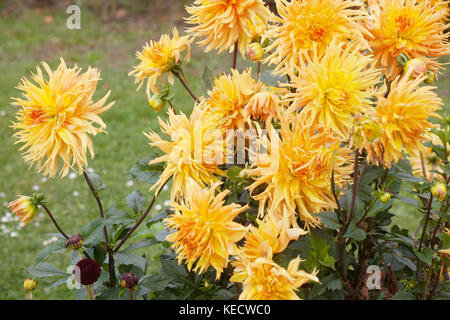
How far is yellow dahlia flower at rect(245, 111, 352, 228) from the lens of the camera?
0.89 meters

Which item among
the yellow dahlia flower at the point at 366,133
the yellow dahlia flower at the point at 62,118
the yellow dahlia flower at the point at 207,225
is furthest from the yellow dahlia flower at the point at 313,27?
the yellow dahlia flower at the point at 62,118

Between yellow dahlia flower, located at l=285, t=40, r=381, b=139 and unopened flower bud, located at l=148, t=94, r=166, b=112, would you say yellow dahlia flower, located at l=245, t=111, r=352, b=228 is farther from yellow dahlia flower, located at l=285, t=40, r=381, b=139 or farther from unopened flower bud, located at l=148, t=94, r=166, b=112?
unopened flower bud, located at l=148, t=94, r=166, b=112

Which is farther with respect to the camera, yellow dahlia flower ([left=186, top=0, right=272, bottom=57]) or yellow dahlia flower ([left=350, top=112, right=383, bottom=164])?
yellow dahlia flower ([left=186, top=0, right=272, bottom=57])

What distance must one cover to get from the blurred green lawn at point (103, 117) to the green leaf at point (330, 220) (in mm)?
785

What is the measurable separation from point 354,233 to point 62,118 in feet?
2.04

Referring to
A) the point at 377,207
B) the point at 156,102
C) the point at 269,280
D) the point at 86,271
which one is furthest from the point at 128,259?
the point at 377,207

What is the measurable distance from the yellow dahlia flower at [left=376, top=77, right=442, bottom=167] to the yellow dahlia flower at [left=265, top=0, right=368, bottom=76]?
5.5 inches

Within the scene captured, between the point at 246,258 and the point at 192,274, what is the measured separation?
0.34 meters

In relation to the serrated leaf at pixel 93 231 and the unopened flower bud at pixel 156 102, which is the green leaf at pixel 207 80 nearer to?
the unopened flower bud at pixel 156 102

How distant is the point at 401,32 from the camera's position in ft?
3.23

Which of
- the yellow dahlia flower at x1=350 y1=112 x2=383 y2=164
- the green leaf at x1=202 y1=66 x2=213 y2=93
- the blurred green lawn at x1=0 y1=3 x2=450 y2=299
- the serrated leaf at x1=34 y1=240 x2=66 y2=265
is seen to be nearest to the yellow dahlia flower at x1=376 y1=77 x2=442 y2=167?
the yellow dahlia flower at x1=350 y1=112 x2=383 y2=164

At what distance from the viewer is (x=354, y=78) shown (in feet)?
2.92

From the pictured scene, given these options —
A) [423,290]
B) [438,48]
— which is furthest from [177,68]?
[423,290]

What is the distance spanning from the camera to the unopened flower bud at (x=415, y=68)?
0.92m
